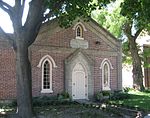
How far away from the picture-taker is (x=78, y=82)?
25469 mm

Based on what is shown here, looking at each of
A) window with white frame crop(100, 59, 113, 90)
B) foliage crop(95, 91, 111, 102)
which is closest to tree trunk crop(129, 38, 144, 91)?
window with white frame crop(100, 59, 113, 90)

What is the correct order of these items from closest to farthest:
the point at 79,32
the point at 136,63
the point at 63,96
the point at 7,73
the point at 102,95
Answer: the point at 7,73 < the point at 63,96 < the point at 102,95 < the point at 79,32 < the point at 136,63

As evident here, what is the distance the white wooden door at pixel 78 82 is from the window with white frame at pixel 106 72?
218cm

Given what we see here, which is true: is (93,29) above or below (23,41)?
above

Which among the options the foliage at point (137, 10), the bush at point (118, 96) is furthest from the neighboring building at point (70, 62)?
the foliage at point (137, 10)

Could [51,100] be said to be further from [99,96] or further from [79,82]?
[99,96]

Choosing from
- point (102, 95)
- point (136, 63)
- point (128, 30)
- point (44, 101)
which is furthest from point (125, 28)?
point (44, 101)

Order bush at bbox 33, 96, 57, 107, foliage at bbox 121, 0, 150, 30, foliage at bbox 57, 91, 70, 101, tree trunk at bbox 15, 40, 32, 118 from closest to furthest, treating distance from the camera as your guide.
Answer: tree trunk at bbox 15, 40, 32, 118 < foliage at bbox 121, 0, 150, 30 < bush at bbox 33, 96, 57, 107 < foliage at bbox 57, 91, 70, 101

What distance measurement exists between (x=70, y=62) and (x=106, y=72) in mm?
4383

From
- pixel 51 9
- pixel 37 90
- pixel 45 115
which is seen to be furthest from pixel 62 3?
pixel 37 90

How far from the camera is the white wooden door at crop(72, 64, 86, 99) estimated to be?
82.3ft

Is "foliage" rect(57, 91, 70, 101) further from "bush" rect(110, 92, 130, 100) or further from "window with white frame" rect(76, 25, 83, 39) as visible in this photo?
"window with white frame" rect(76, 25, 83, 39)

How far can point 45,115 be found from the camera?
652 inches

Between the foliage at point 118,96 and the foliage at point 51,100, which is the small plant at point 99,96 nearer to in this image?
the foliage at point 118,96
